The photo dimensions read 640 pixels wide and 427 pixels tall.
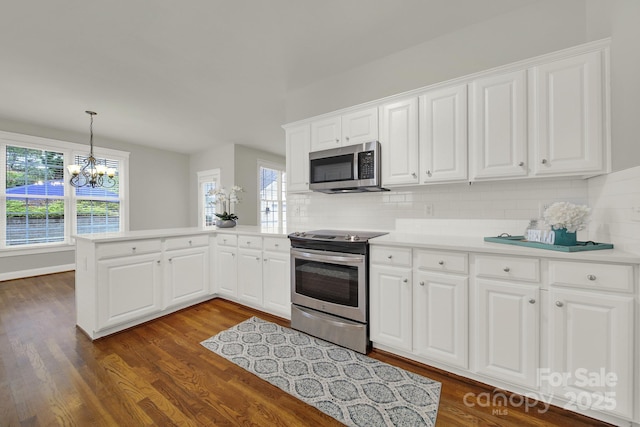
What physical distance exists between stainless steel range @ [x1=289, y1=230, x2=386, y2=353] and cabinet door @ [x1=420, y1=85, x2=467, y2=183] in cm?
81

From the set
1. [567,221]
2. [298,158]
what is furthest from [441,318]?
[298,158]

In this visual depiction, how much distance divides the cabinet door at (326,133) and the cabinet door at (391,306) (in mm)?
1384

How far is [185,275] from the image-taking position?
2.98 m

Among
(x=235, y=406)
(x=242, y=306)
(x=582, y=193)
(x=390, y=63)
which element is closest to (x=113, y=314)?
(x=242, y=306)

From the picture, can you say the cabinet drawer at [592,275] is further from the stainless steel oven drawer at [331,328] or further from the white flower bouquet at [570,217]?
the stainless steel oven drawer at [331,328]

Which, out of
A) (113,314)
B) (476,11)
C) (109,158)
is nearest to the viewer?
(476,11)

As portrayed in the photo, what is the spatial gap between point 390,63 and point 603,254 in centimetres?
240

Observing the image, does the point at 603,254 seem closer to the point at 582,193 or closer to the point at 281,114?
the point at 582,193

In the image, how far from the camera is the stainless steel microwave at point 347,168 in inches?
94.4

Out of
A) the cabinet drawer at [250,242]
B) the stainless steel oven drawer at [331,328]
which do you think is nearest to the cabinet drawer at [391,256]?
the stainless steel oven drawer at [331,328]

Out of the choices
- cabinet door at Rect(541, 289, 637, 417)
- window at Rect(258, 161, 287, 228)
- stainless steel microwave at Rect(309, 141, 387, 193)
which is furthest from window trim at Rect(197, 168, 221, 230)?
cabinet door at Rect(541, 289, 637, 417)

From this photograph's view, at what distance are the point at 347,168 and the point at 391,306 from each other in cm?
132

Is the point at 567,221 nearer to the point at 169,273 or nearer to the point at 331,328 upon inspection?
the point at 331,328

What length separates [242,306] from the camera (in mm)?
3115
